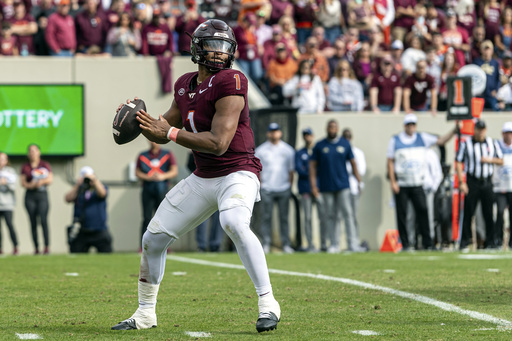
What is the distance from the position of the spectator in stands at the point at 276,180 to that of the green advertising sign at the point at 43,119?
3.81 metres

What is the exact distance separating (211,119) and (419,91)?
11740 millimetres

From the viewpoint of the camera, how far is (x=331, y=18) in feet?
60.0

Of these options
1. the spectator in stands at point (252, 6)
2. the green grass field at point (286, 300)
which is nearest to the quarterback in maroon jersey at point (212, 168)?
the green grass field at point (286, 300)

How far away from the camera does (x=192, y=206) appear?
5.56m

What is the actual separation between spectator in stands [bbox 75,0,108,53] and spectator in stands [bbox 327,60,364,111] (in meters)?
4.40

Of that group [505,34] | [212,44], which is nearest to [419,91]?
[505,34]

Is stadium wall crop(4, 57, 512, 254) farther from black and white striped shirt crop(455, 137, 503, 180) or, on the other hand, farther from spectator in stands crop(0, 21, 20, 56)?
black and white striped shirt crop(455, 137, 503, 180)

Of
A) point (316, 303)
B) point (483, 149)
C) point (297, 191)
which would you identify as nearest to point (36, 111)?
point (297, 191)

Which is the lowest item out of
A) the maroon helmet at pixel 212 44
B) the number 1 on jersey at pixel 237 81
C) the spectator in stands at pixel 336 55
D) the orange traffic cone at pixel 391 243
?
the orange traffic cone at pixel 391 243

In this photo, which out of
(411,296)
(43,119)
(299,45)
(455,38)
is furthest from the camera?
(455,38)

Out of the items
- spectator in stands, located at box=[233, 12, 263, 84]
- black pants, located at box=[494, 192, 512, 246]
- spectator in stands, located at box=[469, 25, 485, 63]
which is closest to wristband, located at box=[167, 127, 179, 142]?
black pants, located at box=[494, 192, 512, 246]

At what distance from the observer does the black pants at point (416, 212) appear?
47.6 ft

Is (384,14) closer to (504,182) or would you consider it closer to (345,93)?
(345,93)

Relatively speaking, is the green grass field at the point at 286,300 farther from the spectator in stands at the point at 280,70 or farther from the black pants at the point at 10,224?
the spectator in stands at the point at 280,70
